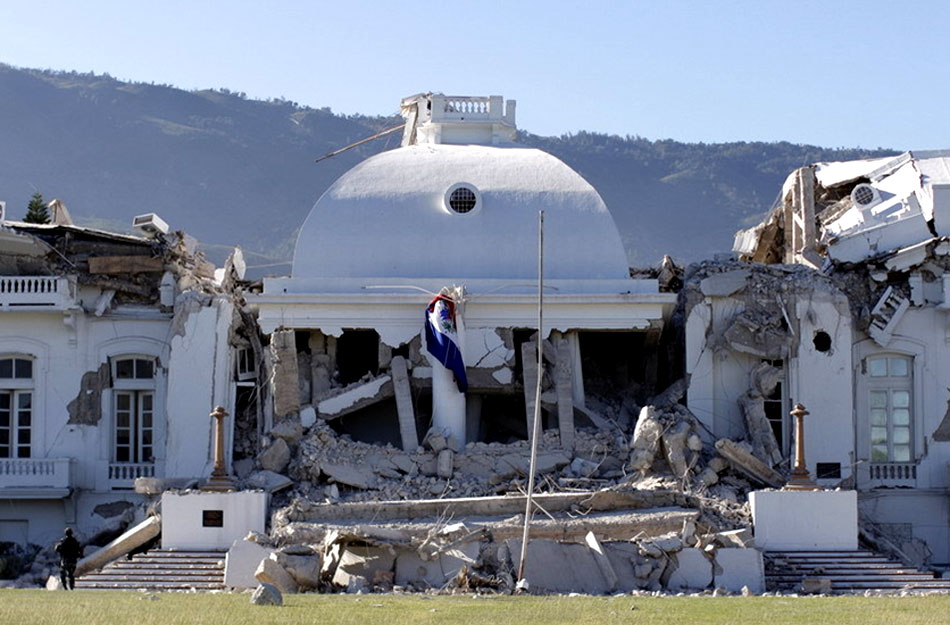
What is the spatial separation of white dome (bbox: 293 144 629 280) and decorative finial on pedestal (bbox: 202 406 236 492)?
556 cm

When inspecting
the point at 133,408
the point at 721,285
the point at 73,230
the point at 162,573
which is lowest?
the point at 162,573

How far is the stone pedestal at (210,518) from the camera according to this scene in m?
40.0

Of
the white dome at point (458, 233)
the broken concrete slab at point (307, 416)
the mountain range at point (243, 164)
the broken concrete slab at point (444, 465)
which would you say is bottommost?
the broken concrete slab at point (444, 465)

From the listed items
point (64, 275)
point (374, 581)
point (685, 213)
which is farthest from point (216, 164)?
point (374, 581)

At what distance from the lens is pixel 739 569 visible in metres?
37.8

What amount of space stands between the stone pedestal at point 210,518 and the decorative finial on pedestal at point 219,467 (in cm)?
20

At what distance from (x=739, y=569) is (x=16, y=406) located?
1712 cm

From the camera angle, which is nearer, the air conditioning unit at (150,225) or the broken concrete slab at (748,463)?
the broken concrete slab at (748,463)

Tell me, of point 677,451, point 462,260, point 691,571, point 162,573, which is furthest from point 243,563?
point 462,260

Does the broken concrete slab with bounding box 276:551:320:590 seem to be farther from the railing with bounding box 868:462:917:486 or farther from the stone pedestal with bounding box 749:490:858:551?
the railing with bounding box 868:462:917:486

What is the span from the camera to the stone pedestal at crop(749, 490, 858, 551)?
39688 millimetres

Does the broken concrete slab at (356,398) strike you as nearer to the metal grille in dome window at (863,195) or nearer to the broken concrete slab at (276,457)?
the broken concrete slab at (276,457)

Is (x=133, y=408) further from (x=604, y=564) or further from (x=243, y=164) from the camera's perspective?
(x=243, y=164)

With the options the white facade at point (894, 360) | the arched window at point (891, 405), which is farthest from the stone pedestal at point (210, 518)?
the arched window at point (891, 405)
